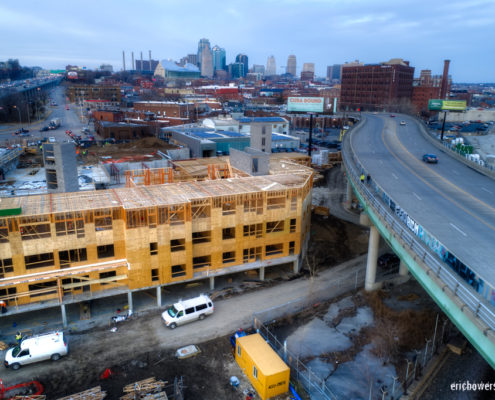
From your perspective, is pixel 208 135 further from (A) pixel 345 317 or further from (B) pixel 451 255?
(B) pixel 451 255

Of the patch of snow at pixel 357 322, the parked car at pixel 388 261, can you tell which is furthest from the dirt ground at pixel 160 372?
the parked car at pixel 388 261

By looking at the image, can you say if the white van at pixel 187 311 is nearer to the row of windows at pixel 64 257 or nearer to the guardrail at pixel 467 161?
the row of windows at pixel 64 257

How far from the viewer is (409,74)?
178m

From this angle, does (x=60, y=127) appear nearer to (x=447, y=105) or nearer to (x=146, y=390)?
(x=447, y=105)

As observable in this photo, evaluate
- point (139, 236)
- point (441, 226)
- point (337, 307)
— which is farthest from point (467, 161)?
point (139, 236)

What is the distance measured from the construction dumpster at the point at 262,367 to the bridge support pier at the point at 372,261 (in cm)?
1417

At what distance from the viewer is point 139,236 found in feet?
97.1

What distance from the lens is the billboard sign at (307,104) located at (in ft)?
239

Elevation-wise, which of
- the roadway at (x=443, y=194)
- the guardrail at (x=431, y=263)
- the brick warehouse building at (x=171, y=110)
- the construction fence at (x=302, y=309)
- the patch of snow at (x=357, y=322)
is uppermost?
the brick warehouse building at (x=171, y=110)

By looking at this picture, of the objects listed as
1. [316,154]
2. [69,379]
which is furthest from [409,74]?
[69,379]

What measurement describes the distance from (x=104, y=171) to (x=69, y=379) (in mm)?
42272

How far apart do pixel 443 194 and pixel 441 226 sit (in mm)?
9466

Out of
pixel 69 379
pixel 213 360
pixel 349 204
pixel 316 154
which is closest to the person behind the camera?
pixel 69 379

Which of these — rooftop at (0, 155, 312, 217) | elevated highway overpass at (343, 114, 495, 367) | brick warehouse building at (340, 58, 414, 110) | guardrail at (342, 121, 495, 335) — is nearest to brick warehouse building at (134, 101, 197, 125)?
brick warehouse building at (340, 58, 414, 110)
